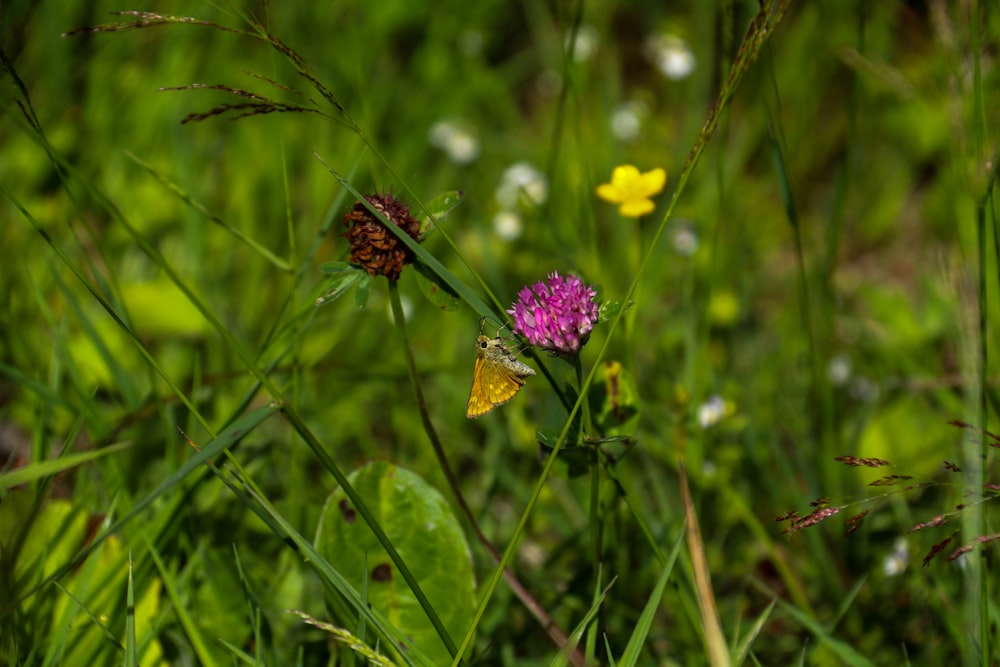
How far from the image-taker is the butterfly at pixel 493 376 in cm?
128

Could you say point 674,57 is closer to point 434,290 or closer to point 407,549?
point 434,290

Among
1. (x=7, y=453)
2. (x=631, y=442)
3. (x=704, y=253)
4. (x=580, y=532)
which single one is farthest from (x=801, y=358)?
(x=7, y=453)

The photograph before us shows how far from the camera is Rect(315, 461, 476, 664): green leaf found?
4.55 feet

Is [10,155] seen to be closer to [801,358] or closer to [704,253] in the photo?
Result: [704,253]

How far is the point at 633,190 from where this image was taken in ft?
5.43

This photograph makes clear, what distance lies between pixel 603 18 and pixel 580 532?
2.25m

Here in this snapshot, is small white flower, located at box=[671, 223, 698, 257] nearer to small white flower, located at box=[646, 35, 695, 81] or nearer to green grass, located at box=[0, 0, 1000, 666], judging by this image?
green grass, located at box=[0, 0, 1000, 666]

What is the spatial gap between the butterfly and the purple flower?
115mm

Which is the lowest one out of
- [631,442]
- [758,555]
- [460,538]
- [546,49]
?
[758,555]

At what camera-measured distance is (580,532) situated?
5.47ft

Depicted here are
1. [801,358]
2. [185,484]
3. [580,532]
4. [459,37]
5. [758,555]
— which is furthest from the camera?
[459,37]

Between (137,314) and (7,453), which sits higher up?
(137,314)

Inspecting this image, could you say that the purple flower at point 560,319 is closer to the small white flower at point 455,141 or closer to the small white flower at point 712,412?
the small white flower at point 712,412

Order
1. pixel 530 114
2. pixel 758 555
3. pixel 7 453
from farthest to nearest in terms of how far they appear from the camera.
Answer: pixel 530 114 → pixel 7 453 → pixel 758 555
